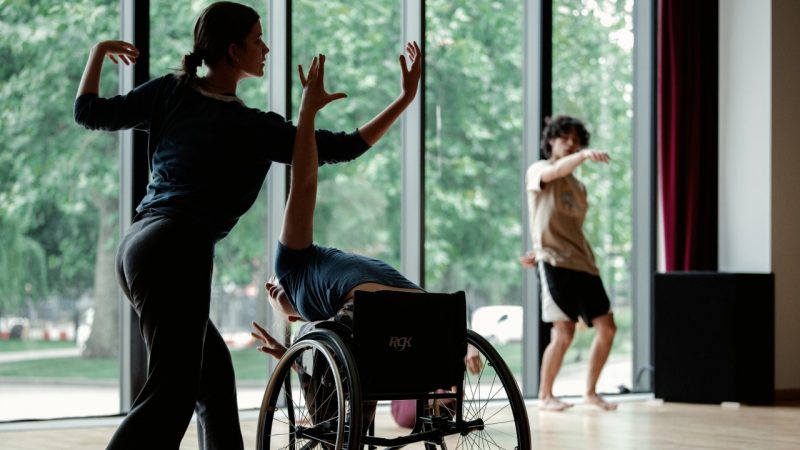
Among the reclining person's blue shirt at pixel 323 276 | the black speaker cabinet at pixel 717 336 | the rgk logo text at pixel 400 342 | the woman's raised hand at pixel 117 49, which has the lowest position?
the black speaker cabinet at pixel 717 336

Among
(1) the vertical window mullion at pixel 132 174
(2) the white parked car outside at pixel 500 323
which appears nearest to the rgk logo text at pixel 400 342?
(1) the vertical window mullion at pixel 132 174

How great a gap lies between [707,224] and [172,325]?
3.71 m

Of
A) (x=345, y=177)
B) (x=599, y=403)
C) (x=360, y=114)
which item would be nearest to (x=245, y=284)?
(x=345, y=177)

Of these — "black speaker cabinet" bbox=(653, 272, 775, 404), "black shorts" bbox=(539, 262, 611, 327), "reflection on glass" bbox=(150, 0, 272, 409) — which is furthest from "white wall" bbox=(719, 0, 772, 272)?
"reflection on glass" bbox=(150, 0, 272, 409)

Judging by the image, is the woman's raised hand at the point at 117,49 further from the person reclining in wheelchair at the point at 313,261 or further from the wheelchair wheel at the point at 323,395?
the wheelchair wheel at the point at 323,395

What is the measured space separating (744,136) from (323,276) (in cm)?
345

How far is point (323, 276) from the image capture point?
215cm

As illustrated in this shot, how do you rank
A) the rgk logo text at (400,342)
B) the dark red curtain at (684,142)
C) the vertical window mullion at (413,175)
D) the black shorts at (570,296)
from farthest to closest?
the dark red curtain at (684,142)
the vertical window mullion at (413,175)
the black shorts at (570,296)
the rgk logo text at (400,342)

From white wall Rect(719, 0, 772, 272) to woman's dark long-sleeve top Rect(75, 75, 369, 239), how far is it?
3459 mm

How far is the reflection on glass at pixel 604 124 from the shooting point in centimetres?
507

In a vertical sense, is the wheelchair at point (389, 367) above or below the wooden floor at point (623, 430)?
above

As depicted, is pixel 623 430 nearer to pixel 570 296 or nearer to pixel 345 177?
pixel 570 296

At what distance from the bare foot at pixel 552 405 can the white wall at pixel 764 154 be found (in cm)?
125

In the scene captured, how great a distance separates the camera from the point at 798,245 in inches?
197
